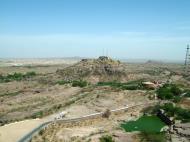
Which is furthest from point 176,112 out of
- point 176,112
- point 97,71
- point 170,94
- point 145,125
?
point 97,71

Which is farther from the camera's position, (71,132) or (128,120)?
(128,120)

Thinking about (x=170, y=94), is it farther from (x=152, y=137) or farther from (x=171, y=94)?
(x=152, y=137)

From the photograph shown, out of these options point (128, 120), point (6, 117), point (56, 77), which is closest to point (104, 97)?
point (128, 120)

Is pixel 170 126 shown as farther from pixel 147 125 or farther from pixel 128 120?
pixel 128 120

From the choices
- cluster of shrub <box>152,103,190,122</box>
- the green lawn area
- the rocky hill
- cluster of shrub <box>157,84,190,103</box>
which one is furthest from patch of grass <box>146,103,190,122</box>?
the rocky hill

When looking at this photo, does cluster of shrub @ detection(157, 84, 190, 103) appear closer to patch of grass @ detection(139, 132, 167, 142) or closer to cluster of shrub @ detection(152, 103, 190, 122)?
cluster of shrub @ detection(152, 103, 190, 122)
